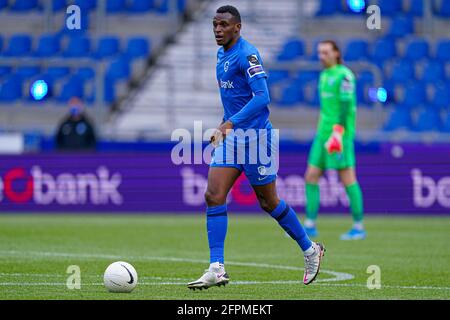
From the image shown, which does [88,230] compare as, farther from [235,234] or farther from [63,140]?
[63,140]

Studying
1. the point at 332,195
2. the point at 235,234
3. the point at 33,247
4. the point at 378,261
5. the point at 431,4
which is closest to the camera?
the point at 378,261

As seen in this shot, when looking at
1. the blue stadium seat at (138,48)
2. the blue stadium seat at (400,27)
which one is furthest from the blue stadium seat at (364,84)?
the blue stadium seat at (138,48)

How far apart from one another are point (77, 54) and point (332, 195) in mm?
7926

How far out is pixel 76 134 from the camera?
20.9 meters

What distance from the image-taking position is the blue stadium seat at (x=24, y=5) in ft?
89.9

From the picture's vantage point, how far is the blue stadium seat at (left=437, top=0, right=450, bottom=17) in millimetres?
26688

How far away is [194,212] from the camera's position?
2045cm

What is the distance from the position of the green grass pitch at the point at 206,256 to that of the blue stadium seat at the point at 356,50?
19.3 feet

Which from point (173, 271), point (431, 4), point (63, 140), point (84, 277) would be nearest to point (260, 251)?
point (173, 271)

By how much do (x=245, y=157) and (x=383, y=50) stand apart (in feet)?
51.7

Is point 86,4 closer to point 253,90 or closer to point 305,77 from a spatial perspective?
point 305,77

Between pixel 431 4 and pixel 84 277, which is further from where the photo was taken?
pixel 431 4

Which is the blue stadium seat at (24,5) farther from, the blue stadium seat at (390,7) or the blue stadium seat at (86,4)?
the blue stadium seat at (390,7)

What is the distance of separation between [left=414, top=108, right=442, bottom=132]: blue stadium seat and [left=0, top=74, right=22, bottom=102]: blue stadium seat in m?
8.68
